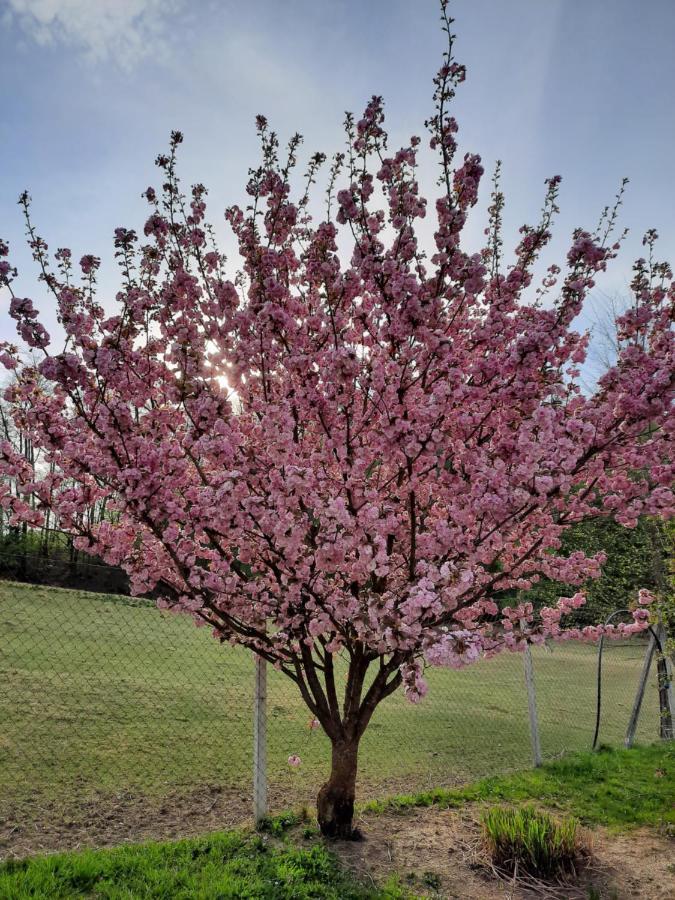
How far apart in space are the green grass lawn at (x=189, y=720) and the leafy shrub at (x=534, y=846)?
2.03m

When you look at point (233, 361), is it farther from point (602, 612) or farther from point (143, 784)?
point (602, 612)

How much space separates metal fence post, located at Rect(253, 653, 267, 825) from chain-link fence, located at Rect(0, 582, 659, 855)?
0.53m

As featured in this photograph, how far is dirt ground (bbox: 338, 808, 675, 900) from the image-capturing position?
140 inches

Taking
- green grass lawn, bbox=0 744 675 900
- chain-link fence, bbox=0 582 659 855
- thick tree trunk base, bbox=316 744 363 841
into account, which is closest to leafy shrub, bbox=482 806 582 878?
green grass lawn, bbox=0 744 675 900

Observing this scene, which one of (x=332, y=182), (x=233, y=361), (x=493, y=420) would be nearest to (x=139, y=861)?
(x=233, y=361)

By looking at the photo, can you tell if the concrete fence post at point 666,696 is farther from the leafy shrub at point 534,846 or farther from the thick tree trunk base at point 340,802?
the thick tree trunk base at point 340,802

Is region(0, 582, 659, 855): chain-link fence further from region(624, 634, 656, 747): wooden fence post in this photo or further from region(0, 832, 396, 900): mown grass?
region(624, 634, 656, 747): wooden fence post

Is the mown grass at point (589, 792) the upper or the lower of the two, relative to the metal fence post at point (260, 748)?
lower

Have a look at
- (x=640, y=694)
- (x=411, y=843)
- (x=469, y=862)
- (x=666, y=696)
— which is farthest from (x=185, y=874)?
(x=666, y=696)

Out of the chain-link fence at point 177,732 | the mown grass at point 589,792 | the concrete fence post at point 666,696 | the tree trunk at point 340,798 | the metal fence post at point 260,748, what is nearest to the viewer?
the tree trunk at point 340,798

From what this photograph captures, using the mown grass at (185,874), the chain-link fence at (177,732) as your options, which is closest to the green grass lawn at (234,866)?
the mown grass at (185,874)

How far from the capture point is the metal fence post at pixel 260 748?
4.26m

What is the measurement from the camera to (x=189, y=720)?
7.53 m

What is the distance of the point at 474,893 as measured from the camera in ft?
11.5
